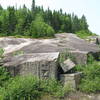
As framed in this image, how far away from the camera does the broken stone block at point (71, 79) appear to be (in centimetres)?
923

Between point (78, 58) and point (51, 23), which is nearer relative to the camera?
point (78, 58)

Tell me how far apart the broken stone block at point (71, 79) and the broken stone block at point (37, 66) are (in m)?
0.39

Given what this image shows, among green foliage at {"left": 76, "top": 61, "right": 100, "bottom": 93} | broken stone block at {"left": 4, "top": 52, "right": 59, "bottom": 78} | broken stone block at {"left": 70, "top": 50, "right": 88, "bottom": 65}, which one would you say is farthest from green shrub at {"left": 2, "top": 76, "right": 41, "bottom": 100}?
broken stone block at {"left": 70, "top": 50, "right": 88, "bottom": 65}

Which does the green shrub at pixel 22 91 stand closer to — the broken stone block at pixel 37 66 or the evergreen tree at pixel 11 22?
the broken stone block at pixel 37 66

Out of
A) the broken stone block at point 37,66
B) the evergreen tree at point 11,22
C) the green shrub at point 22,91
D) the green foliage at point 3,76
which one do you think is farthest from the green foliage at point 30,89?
the evergreen tree at point 11,22

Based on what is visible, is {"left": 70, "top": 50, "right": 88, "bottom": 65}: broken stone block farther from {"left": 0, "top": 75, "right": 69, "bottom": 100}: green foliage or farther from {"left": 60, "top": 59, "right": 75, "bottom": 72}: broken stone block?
{"left": 0, "top": 75, "right": 69, "bottom": 100}: green foliage

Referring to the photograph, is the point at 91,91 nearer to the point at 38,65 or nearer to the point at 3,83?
the point at 38,65

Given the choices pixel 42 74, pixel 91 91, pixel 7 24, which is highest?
pixel 7 24

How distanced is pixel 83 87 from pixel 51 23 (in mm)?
68452

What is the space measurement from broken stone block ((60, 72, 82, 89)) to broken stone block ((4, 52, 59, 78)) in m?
0.39

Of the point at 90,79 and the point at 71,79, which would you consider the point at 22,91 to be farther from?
the point at 90,79

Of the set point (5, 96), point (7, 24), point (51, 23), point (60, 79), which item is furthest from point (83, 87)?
point (51, 23)

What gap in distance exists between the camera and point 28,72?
939 centimetres

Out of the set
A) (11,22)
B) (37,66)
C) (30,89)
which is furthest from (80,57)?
(11,22)
